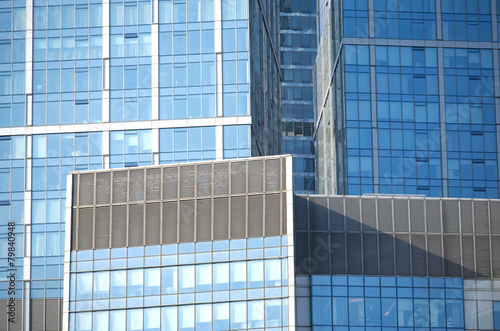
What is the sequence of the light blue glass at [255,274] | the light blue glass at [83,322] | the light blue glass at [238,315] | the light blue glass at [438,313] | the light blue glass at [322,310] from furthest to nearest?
1. the light blue glass at [438,313]
2. the light blue glass at [83,322]
3. the light blue glass at [322,310]
4. the light blue glass at [255,274]
5. the light blue glass at [238,315]

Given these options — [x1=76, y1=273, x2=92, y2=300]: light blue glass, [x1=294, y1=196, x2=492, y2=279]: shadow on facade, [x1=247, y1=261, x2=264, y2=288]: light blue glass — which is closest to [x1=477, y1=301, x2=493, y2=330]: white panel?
[x1=294, y1=196, x2=492, y2=279]: shadow on facade

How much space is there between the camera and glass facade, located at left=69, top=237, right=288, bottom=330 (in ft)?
312

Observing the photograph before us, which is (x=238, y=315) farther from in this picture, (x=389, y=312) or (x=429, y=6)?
(x=429, y=6)

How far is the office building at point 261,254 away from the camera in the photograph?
95.8m

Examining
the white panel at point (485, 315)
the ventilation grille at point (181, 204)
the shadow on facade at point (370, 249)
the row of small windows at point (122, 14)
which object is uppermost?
the row of small windows at point (122, 14)

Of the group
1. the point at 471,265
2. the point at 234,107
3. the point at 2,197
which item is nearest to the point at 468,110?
the point at 234,107

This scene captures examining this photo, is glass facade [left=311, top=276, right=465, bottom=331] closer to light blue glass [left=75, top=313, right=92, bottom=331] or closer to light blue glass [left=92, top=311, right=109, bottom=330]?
light blue glass [left=92, top=311, right=109, bottom=330]

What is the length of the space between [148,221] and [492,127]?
64.3 m

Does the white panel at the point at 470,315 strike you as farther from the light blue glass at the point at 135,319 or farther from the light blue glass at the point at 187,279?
the light blue glass at the point at 135,319

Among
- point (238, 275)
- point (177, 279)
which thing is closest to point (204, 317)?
point (177, 279)

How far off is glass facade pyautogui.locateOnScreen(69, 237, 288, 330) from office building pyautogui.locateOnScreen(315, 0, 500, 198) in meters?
52.2

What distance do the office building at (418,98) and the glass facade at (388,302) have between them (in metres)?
46.2

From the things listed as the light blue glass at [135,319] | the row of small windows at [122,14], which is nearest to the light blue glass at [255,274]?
the light blue glass at [135,319]

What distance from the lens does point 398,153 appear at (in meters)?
148
